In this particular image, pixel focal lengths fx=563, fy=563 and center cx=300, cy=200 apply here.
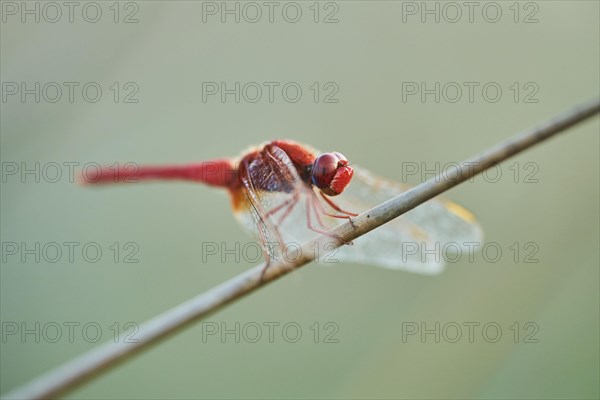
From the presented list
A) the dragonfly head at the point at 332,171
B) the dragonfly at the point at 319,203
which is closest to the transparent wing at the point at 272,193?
the dragonfly at the point at 319,203

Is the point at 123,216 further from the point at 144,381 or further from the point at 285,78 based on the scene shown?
the point at 285,78

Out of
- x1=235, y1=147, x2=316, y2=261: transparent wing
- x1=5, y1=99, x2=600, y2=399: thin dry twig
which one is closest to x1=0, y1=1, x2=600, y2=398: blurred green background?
x1=235, y1=147, x2=316, y2=261: transparent wing

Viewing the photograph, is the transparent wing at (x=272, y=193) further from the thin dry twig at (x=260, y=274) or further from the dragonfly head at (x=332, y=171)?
the thin dry twig at (x=260, y=274)

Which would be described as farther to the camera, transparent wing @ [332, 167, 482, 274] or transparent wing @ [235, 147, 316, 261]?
transparent wing @ [332, 167, 482, 274]

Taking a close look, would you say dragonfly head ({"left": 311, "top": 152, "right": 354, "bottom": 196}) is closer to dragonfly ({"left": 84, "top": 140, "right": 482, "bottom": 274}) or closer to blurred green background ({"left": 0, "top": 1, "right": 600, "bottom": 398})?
dragonfly ({"left": 84, "top": 140, "right": 482, "bottom": 274})

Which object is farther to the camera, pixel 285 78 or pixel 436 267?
pixel 285 78

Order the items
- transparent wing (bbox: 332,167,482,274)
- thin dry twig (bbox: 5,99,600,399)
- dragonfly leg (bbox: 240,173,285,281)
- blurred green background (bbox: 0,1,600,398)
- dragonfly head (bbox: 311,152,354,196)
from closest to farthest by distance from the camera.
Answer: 1. thin dry twig (bbox: 5,99,600,399)
2. dragonfly leg (bbox: 240,173,285,281)
3. dragonfly head (bbox: 311,152,354,196)
4. transparent wing (bbox: 332,167,482,274)
5. blurred green background (bbox: 0,1,600,398)

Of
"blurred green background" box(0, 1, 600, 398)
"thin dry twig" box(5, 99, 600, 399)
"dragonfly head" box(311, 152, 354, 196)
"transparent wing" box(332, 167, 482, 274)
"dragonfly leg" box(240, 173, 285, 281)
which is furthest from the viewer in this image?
"blurred green background" box(0, 1, 600, 398)

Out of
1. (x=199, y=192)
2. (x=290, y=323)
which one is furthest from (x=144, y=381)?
(x=199, y=192)
